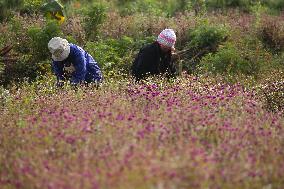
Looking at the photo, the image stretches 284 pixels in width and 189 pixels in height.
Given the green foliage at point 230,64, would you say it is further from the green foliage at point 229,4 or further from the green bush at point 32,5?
the green foliage at point 229,4

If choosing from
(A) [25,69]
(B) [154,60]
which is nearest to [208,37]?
(B) [154,60]

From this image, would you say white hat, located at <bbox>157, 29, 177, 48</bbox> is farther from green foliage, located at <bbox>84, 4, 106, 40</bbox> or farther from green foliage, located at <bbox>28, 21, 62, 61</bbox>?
green foliage, located at <bbox>84, 4, 106, 40</bbox>

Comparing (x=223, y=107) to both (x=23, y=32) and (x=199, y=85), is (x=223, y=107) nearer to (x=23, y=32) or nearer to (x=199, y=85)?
(x=199, y=85)

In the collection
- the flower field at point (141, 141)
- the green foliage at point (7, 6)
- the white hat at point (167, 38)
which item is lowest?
the green foliage at point (7, 6)

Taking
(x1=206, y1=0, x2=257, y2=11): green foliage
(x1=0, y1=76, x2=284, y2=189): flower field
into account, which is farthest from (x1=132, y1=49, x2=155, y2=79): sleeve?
(x1=206, y1=0, x2=257, y2=11): green foliage

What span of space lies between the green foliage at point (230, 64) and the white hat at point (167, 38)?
4.58 ft

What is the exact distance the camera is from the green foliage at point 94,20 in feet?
31.4

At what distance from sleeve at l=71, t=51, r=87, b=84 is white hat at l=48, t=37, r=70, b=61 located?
0.14 meters

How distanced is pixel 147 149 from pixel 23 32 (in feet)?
21.2

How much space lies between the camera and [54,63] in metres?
6.83

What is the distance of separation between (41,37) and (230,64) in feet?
10.6

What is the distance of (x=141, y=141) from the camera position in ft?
13.0

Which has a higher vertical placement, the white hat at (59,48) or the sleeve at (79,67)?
the white hat at (59,48)

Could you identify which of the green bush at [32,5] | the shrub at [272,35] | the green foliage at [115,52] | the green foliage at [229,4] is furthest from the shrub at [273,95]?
the green foliage at [229,4]
